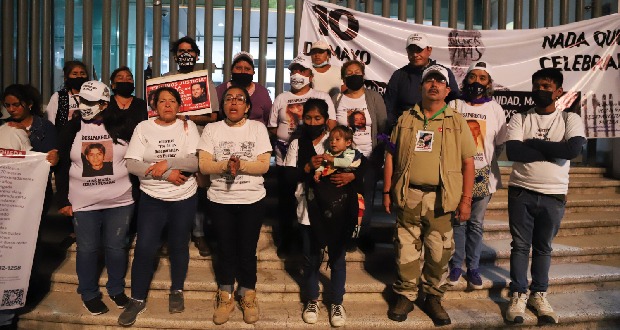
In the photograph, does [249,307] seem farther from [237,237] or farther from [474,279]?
[474,279]

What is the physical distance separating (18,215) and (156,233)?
1059 millimetres

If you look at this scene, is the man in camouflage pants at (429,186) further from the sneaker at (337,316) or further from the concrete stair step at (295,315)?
the sneaker at (337,316)

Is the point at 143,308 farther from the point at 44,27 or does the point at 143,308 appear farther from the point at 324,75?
the point at 44,27

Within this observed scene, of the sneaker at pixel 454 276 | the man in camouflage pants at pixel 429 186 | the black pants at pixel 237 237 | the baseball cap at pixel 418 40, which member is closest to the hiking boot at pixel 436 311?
the man in camouflage pants at pixel 429 186

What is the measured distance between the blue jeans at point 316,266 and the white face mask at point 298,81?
127 centimetres

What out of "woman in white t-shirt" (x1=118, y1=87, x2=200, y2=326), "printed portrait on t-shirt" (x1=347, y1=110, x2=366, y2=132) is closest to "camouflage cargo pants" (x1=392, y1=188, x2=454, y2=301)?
"printed portrait on t-shirt" (x1=347, y1=110, x2=366, y2=132)

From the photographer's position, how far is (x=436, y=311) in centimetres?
355

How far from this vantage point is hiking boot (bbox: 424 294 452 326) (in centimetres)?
353

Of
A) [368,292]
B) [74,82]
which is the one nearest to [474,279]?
[368,292]

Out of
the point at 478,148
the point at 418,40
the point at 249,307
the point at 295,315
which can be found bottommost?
the point at 295,315

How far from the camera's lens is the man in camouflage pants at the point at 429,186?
3410 millimetres

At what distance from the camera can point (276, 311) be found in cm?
377

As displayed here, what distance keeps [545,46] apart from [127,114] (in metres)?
4.98

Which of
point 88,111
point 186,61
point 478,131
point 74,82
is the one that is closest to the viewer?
point 88,111
